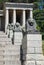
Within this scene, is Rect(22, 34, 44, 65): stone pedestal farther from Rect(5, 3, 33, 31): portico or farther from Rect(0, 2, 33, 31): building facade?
Rect(5, 3, 33, 31): portico

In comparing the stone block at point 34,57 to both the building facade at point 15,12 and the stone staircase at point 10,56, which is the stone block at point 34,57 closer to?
the stone staircase at point 10,56

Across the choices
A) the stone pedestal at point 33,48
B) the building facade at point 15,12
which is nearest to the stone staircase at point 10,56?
the stone pedestal at point 33,48

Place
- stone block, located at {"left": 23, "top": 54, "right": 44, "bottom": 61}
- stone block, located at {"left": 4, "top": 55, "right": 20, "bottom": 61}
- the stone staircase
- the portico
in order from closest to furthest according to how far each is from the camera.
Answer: stone block, located at {"left": 23, "top": 54, "right": 44, "bottom": 61}, the stone staircase, stone block, located at {"left": 4, "top": 55, "right": 20, "bottom": 61}, the portico

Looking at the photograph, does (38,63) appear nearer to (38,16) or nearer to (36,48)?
(36,48)

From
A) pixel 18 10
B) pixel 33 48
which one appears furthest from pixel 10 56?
pixel 18 10

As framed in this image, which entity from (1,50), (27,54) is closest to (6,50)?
(1,50)

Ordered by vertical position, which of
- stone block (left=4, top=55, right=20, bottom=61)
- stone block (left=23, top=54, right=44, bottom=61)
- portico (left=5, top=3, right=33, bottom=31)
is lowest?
stone block (left=4, top=55, right=20, bottom=61)

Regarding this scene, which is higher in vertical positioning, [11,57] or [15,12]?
[15,12]

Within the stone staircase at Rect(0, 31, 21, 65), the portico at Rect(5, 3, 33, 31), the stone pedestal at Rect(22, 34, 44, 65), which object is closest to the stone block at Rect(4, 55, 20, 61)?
the stone staircase at Rect(0, 31, 21, 65)

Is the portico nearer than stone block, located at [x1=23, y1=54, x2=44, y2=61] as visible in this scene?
No

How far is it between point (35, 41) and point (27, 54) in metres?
0.60

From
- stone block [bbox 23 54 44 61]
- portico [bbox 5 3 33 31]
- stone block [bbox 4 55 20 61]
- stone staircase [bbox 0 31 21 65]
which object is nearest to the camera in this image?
stone block [bbox 23 54 44 61]

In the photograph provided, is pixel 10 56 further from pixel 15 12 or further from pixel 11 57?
pixel 15 12

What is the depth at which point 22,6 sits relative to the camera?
29.9 metres
